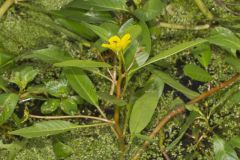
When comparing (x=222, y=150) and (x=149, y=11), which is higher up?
(x=149, y=11)

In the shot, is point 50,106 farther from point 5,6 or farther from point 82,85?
point 5,6

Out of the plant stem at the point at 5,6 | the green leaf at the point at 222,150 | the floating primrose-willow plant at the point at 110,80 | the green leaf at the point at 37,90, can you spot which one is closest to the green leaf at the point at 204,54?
the floating primrose-willow plant at the point at 110,80

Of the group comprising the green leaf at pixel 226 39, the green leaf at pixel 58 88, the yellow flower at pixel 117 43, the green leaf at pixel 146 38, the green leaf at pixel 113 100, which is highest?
the yellow flower at pixel 117 43

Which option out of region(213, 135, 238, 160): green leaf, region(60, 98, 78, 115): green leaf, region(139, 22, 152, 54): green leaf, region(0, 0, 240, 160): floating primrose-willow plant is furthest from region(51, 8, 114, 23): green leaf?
region(213, 135, 238, 160): green leaf

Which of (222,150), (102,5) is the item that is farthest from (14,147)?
(222,150)

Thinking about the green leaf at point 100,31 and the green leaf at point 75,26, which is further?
the green leaf at point 75,26

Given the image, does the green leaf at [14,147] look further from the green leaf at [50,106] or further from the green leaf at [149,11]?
the green leaf at [149,11]
